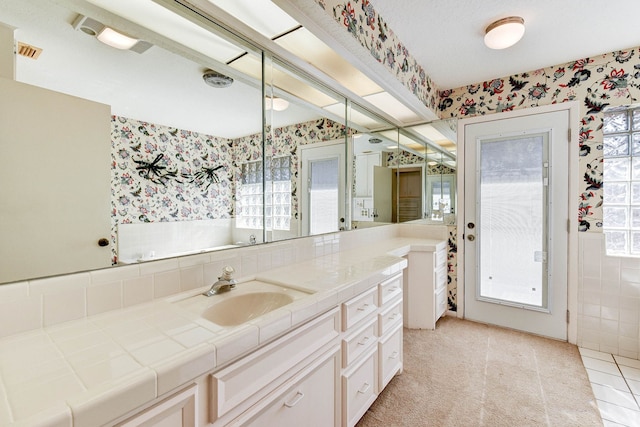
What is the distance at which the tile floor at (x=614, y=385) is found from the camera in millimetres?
1606

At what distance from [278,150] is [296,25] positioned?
2.27 ft

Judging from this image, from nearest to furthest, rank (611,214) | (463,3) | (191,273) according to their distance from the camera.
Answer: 1. (191,273)
2. (463,3)
3. (611,214)

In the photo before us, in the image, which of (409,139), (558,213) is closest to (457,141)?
(409,139)

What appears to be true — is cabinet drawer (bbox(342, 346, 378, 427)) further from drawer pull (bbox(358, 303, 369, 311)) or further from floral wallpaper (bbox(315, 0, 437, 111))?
floral wallpaper (bbox(315, 0, 437, 111))

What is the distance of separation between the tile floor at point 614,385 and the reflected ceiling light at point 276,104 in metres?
2.63

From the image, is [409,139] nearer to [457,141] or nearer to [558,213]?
[457,141]

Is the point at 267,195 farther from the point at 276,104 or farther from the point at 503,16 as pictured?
the point at 503,16

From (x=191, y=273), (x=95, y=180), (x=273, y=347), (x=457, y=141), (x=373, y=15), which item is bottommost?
(x=273, y=347)

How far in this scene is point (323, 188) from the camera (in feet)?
7.32

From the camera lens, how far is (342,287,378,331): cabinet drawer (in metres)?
1.29

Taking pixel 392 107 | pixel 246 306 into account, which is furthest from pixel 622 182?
pixel 246 306

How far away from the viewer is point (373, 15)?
180 centimetres

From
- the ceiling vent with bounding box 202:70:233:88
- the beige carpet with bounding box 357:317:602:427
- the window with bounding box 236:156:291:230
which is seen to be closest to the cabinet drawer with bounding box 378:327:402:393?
the beige carpet with bounding box 357:317:602:427

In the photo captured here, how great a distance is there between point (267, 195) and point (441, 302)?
2.21 meters
